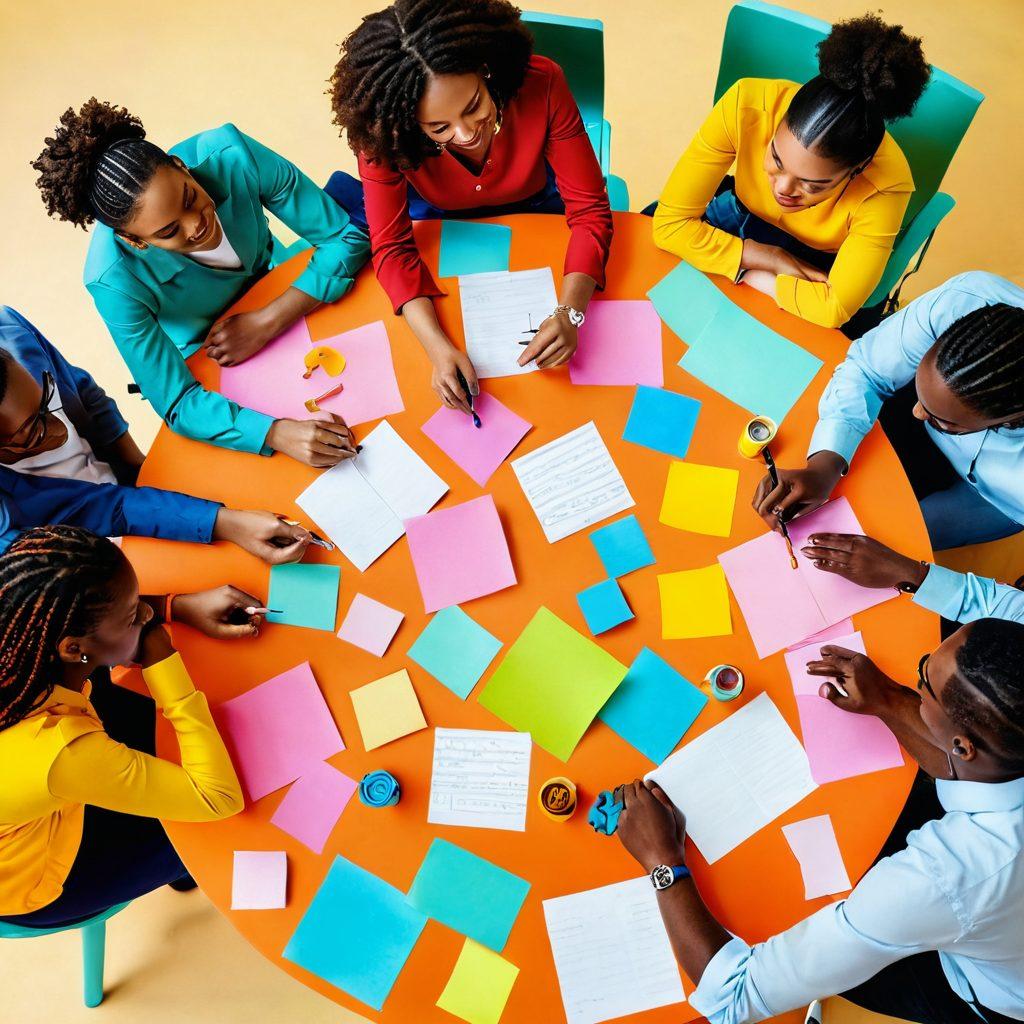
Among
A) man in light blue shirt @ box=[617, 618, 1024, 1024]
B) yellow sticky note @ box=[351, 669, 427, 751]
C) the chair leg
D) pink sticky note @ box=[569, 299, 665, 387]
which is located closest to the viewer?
man in light blue shirt @ box=[617, 618, 1024, 1024]

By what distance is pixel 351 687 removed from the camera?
56.7 inches

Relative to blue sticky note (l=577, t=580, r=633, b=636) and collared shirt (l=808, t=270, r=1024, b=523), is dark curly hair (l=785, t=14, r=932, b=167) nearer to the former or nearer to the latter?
collared shirt (l=808, t=270, r=1024, b=523)

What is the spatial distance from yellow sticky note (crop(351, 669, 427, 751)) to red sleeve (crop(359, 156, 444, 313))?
0.75 m

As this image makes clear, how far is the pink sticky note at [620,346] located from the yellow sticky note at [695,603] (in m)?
0.38

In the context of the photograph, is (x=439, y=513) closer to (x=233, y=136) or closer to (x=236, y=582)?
(x=236, y=582)

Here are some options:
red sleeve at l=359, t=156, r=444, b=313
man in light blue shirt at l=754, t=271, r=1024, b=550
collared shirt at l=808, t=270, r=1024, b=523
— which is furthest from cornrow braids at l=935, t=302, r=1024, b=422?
red sleeve at l=359, t=156, r=444, b=313

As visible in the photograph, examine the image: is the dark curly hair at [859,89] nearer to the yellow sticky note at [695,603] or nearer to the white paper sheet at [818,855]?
the yellow sticky note at [695,603]

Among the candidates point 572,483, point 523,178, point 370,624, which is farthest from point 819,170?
point 370,624

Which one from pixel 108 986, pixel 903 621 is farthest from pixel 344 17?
pixel 108 986

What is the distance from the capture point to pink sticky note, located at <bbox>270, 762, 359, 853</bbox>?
1.37 metres

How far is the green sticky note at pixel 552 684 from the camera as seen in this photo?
1.38 m

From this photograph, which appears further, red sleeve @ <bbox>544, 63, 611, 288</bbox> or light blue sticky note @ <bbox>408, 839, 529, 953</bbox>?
red sleeve @ <bbox>544, 63, 611, 288</bbox>

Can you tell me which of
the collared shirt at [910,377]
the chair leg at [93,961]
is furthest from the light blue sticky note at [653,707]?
the chair leg at [93,961]

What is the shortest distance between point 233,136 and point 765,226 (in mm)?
1211
